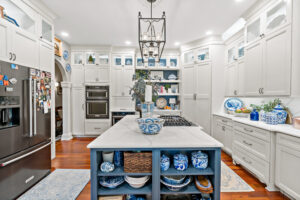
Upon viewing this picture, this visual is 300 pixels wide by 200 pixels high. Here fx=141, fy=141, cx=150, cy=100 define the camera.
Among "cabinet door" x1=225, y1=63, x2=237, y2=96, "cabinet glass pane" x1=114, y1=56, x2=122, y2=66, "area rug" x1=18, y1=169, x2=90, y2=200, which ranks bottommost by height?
"area rug" x1=18, y1=169, x2=90, y2=200

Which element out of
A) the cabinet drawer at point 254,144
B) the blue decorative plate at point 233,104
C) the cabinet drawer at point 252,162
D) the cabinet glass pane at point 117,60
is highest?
the cabinet glass pane at point 117,60

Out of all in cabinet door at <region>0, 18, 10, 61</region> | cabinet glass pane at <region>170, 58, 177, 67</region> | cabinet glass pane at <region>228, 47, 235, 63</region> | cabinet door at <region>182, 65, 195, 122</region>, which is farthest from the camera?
cabinet glass pane at <region>170, 58, 177, 67</region>

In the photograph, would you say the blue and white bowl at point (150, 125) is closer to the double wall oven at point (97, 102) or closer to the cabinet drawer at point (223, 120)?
the cabinet drawer at point (223, 120)

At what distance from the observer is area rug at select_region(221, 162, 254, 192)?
2009mm

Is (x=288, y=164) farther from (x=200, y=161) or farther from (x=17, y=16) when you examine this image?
(x=17, y=16)

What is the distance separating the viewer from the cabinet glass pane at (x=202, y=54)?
12.7ft

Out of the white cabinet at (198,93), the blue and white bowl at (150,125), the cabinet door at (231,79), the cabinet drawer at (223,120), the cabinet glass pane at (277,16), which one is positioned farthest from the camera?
the white cabinet at (198,93)

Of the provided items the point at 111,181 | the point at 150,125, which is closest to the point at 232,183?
the point at 150,125

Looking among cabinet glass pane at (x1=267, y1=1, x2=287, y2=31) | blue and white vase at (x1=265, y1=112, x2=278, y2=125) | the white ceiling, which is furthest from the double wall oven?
cabinet glass pane at (x1=267, y1=1, x2=287, y2=31)

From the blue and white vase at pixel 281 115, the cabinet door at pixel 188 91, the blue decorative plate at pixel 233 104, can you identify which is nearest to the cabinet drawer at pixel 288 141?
the blue and white vase at pixel 281 115

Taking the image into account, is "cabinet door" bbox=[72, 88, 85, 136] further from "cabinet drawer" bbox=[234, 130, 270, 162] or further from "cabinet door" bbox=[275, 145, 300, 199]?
"cabinet door" bbox=[275, 145, 300, 199]

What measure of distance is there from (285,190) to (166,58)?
415 centimetres

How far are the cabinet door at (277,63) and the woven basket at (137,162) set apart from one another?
2.10 meters

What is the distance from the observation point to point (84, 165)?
271 cm
